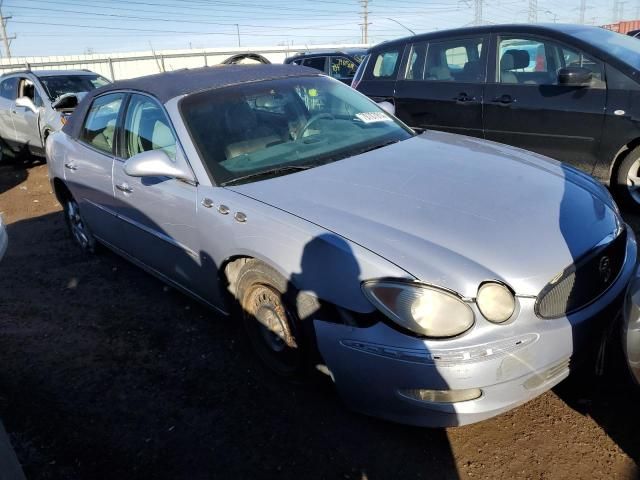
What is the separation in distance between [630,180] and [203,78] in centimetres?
380

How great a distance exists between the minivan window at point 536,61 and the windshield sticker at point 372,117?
2.25 m

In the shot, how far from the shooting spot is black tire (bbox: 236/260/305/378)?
2.53m

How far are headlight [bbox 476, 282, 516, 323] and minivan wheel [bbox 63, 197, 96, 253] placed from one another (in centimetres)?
367

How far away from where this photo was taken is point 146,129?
351cm

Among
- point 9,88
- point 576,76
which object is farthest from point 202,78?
point 9,88

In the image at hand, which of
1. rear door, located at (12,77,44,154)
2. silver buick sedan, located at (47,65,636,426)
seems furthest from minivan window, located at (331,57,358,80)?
silver buick sedan, located at (47,65,636,426)

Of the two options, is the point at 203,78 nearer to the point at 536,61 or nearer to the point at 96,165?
the point at 96,165

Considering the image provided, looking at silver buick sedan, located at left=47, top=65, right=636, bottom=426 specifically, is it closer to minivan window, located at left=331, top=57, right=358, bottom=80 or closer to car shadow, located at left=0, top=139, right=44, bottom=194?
car shadow, located at left=0, top=139, right=44, bottom=194

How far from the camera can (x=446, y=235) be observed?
220 cm

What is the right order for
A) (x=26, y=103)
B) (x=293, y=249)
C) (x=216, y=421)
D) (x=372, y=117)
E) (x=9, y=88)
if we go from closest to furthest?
(x=293, y=249) < (x=216, y=421) < (x=372, y=117) < (x=26, y=103) < (x=9, y=88)

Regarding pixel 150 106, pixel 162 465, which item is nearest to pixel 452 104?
pixel 150 106

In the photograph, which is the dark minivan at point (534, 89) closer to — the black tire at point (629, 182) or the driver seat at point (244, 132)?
the black tire at point (629, 182)

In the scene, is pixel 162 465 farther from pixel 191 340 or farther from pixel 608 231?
pixel 608 231

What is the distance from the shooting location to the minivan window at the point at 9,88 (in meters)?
9.41
